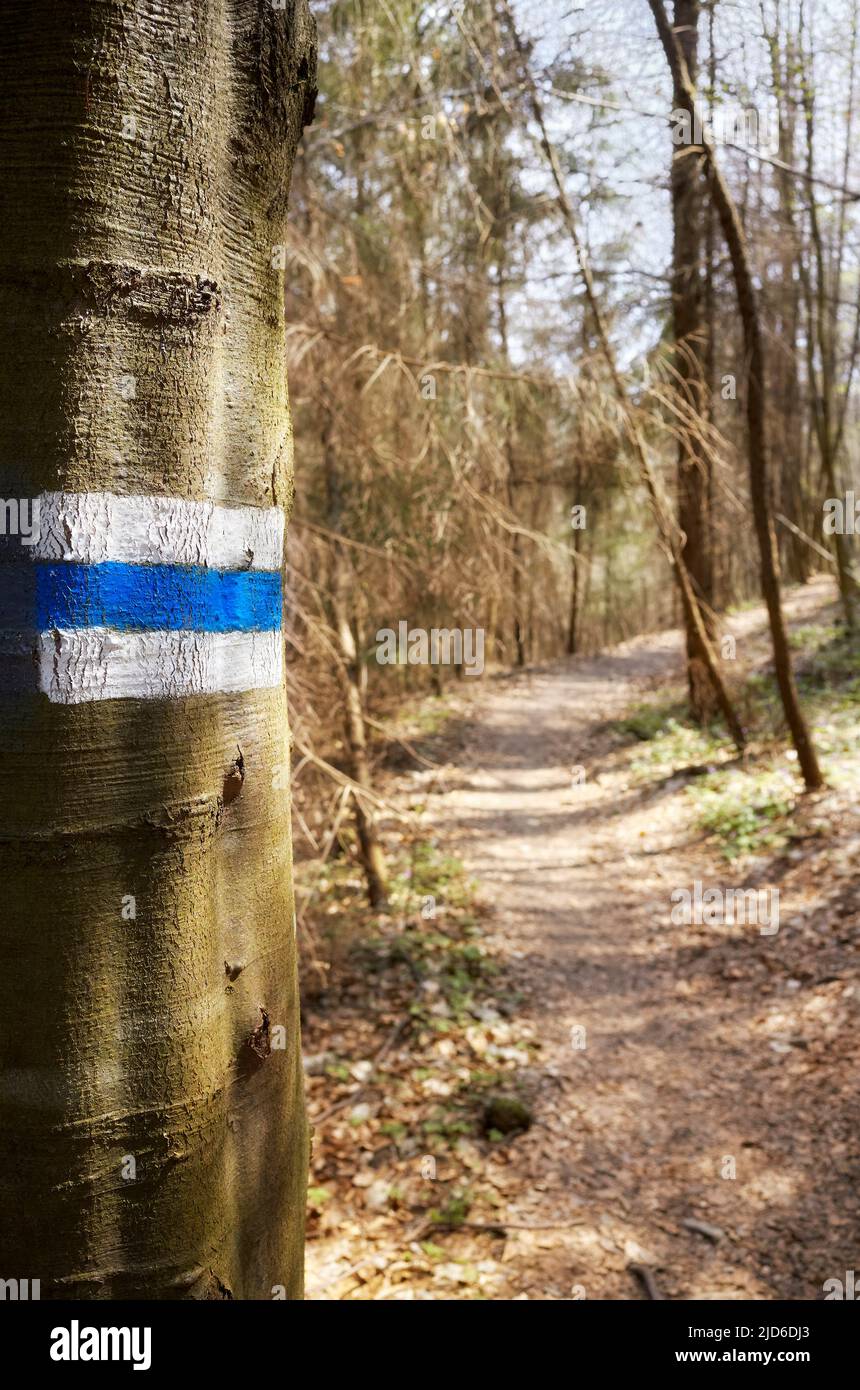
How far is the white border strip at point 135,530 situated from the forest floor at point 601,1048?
9.37ft

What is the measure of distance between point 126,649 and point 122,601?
61 millimetres

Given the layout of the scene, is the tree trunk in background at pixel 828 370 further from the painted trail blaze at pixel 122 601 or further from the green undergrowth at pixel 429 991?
the painted trail blaze at pixel 122 601

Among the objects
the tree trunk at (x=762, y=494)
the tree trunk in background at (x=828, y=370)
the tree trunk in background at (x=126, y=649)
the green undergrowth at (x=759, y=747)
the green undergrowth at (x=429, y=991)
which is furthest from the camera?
the tree trunk in background at (x=828, y=370)

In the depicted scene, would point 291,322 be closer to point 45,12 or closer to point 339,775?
point 339,775

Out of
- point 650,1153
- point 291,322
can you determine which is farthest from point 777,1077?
point 291,322

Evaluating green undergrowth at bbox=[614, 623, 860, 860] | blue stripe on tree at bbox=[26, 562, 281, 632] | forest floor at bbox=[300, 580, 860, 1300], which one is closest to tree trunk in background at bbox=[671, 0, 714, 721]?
green undergrowth at bbox=[614, 623, 860, 860]

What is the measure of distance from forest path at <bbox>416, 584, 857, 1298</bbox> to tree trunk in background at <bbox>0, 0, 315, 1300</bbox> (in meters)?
2.50

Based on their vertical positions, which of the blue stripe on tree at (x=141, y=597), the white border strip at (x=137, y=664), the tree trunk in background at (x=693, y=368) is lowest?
the white border strip at (x=137, y=664)

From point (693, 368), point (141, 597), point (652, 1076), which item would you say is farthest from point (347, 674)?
point (693, 368)

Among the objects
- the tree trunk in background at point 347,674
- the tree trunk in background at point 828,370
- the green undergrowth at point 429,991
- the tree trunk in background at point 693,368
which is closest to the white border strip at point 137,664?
the green undergrowth at point 429,991

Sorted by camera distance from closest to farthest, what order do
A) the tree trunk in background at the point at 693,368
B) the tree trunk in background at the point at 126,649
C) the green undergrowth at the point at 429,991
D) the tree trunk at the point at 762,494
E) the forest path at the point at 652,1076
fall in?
the tree trunk in background at the point at 126,649, the forest path at the point at 652,1076, the green undergrowth at the point at 429,991, the tree trunk at the point at 762,494, the tree trunk in background at the point at 693,368

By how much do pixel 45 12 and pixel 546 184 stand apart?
23.0ft

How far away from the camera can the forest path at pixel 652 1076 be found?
3.17m
